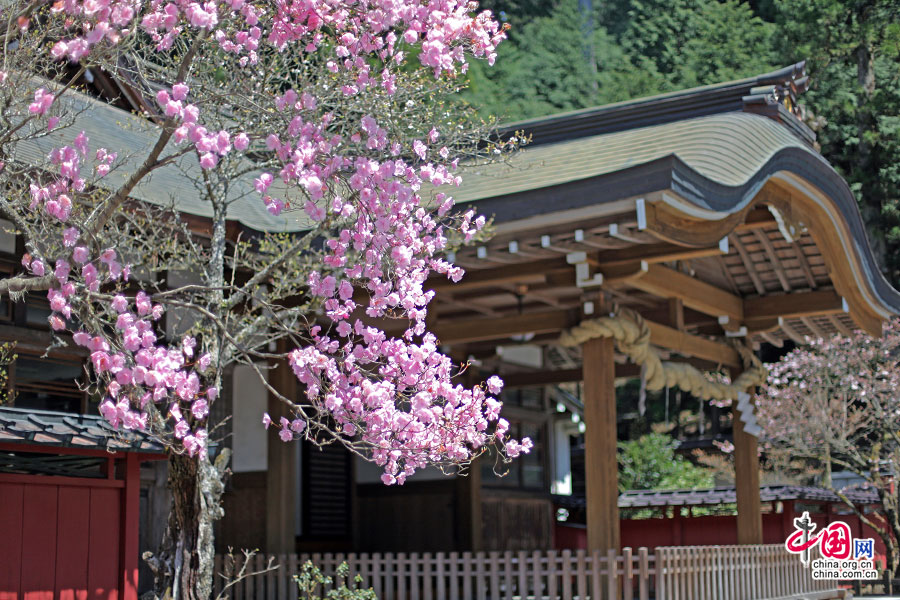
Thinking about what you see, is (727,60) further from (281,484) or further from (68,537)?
(68,537)

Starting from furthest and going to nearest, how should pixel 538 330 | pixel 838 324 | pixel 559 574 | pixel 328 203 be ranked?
pixel 838 324 < pixel 538 330 < pixel 559 574 < pixel 328 203

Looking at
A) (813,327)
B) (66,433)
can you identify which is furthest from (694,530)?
(66,433)

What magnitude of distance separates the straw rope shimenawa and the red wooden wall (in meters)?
4.35

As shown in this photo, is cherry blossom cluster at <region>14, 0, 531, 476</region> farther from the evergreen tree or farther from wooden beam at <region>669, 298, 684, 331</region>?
the evergreen tree

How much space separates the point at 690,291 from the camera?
11.1 metres

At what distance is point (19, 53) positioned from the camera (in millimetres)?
5789

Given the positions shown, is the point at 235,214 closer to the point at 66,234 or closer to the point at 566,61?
the point at 66,234

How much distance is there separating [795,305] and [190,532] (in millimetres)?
7840

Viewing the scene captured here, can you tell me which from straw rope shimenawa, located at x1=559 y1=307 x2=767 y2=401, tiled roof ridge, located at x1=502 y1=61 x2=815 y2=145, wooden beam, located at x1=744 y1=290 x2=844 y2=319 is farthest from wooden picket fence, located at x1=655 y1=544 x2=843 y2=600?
tiled roof ridge, located at x1=502 y1=61 x2=815 y2=145

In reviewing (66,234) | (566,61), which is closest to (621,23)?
(566,61)

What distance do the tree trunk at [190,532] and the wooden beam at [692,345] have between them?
4.79 m

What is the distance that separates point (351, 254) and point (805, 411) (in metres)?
12.1

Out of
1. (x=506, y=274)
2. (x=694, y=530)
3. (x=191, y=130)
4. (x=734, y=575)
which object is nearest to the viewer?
(x=191, y=130)

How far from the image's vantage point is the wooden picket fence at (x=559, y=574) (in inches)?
354
